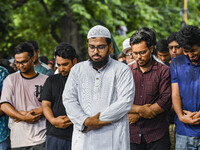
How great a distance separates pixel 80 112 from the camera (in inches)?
136

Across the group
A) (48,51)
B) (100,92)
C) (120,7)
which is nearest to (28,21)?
(48,51)

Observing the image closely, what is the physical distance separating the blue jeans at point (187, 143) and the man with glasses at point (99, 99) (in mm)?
714

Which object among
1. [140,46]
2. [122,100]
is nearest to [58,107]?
[122,100]

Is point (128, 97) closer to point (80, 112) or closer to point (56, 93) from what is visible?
point (80, 112)

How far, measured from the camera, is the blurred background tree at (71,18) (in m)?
13.0

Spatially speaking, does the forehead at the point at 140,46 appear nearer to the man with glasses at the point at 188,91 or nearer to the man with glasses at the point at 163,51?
the man with glasses at the point at 188,91

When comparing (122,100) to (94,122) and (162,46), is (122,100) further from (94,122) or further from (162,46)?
(162,46)

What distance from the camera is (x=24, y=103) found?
447 cm

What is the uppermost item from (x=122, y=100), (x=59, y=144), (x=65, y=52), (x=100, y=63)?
(x=65, y=52)

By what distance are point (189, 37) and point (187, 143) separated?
120 cm

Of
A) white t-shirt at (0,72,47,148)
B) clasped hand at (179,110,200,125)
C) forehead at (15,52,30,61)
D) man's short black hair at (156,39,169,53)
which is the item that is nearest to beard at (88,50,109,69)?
clasped hand at (179,110,200,125)

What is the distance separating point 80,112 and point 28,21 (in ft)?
45.4

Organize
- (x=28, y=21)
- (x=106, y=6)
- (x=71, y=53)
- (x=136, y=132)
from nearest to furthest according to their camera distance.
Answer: (x=136, y=132) < (x=71, y=53) < (x=106, y=6) < (x=28, y=21)

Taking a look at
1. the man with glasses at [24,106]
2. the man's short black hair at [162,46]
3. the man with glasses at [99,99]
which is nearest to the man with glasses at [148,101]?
the man with glasses at [99,99]
